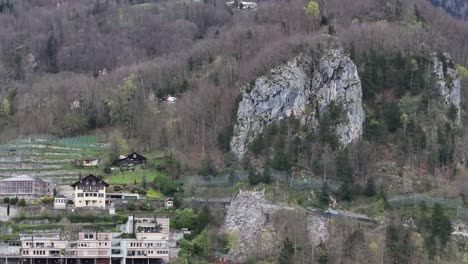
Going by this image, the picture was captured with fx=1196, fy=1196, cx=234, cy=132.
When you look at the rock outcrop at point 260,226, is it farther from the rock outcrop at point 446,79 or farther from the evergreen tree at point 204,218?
the rock outcrop at point 446,79

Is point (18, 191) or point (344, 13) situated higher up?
point (344, 13)

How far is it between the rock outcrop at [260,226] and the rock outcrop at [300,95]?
7723 millimetres

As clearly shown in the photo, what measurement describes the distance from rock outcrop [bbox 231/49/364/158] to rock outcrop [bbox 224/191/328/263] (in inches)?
304

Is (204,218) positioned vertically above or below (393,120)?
below

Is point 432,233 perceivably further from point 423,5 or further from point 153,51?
point 153,51

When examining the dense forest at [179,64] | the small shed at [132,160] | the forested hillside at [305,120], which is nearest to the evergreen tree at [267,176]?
the forested hillside at [305,120]

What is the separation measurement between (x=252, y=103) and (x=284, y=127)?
3663 mm

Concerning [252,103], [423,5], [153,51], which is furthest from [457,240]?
[153,51]

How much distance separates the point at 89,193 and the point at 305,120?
16580mm

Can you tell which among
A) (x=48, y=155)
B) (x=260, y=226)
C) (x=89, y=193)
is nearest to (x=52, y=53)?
(x=48, y=155)

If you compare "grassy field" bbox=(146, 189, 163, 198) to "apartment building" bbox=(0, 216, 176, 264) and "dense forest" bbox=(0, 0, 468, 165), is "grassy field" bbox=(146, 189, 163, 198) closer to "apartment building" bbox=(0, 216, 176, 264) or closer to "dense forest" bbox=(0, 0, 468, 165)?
"dense forest" bbox=(0, 0, 468, 165)

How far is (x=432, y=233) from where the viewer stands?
74.7m

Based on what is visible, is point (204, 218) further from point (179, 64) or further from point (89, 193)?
point (179, 64)

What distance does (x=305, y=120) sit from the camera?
285 ft
